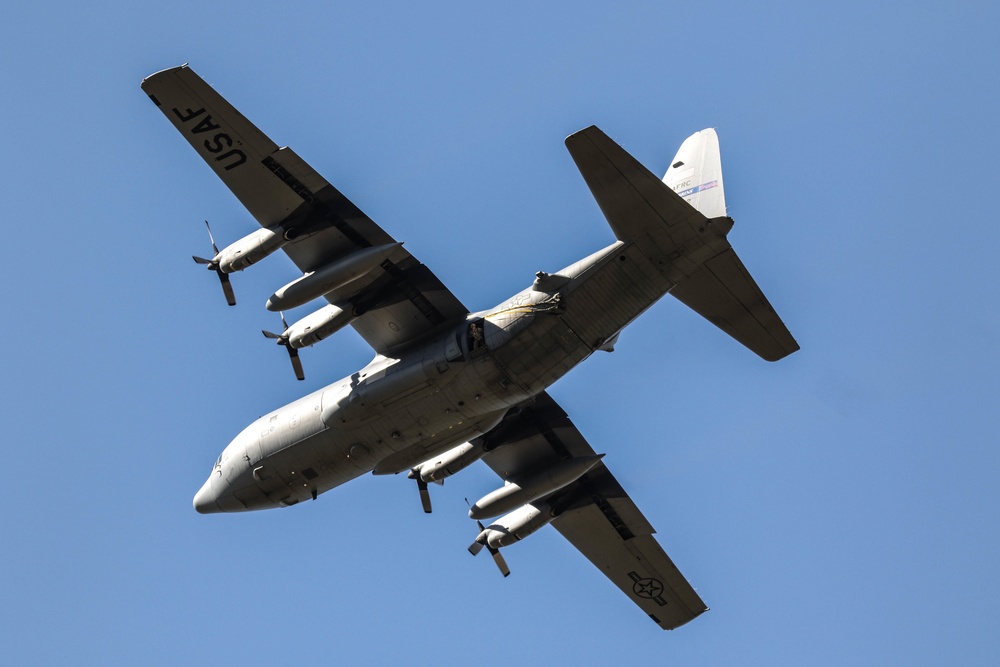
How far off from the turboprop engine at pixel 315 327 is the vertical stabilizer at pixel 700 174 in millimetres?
7383

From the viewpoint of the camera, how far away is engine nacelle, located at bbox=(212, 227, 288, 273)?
85.1 feet

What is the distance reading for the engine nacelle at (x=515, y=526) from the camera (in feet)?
103

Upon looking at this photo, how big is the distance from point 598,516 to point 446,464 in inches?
185

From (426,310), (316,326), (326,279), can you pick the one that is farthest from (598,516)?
(326,279)

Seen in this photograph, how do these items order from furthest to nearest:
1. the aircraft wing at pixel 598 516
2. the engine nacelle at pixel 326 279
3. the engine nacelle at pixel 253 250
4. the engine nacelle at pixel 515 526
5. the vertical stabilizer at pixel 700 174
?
the engine nacelle at pixel 515 526 → the aircraft wing at pixel 598 516 → the engine nacelle at pixel 253 250 → the vertical stabilizer at pixel 700 174 → the engine nacelle at pixel 326 279

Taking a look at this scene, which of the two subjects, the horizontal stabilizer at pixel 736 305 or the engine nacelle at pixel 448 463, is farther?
the engine nacelle at pixel 448 463

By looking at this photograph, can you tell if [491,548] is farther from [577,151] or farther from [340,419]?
[577,151]

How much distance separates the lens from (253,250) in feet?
A: 85.1

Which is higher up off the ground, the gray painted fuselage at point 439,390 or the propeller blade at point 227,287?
the propeller blade at point 227,287

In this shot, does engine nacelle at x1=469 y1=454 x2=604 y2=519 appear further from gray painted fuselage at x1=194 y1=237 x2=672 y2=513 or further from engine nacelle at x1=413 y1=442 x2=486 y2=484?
gray painted fuselage at x1=194 y1=237 x2=672 y2=513

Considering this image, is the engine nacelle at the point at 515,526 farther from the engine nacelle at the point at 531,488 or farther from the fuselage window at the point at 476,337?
the fuselage window at the point at 476,337

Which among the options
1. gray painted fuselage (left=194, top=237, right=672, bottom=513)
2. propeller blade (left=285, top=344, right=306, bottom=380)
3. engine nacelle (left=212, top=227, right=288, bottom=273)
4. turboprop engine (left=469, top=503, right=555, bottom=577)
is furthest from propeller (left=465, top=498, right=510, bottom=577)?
engine nacelle (left=212, top=227, right=288, bottom=273)

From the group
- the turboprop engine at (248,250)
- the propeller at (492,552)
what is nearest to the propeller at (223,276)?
the turboprop engine at (248,250)

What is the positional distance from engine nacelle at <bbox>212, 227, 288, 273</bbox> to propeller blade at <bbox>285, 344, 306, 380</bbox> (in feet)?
7.78
